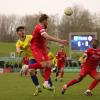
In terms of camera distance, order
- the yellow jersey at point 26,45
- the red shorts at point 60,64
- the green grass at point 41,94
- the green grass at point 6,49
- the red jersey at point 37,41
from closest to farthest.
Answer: the red jersey at point 37,41 < the green grass at point 41,94 < the yellow jersey at point 26,45 < the red shorts at point 60,64 < the green grass at point 6,49

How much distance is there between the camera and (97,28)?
112m

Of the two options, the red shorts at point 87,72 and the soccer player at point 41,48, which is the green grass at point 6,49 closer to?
the red shorts at point 87,72

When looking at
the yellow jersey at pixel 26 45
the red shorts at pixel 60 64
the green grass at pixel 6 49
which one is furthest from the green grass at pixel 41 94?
the green grass at pixel 6 49

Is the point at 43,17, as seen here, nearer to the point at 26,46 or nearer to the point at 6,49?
the point at 26,46

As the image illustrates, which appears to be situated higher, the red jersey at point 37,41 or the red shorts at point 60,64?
the red jersey at point 37,41

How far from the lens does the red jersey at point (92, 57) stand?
16.1 metres

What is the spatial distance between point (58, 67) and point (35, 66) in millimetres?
15699

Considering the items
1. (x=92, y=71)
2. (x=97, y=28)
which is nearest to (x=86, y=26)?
(x=97, y=28)

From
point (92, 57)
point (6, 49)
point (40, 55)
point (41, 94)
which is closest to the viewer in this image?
point (40, 55)

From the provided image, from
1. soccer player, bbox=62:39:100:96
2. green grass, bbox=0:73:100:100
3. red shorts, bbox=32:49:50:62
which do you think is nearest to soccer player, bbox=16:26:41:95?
green grass, bbox=0:73:100:100

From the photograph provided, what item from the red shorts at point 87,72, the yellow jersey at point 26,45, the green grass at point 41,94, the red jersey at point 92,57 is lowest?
the green grass at point 41,94

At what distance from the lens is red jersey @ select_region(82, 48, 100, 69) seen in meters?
16.1

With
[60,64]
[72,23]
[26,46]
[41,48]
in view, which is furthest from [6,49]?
[41,48]

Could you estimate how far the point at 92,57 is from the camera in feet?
53.1
